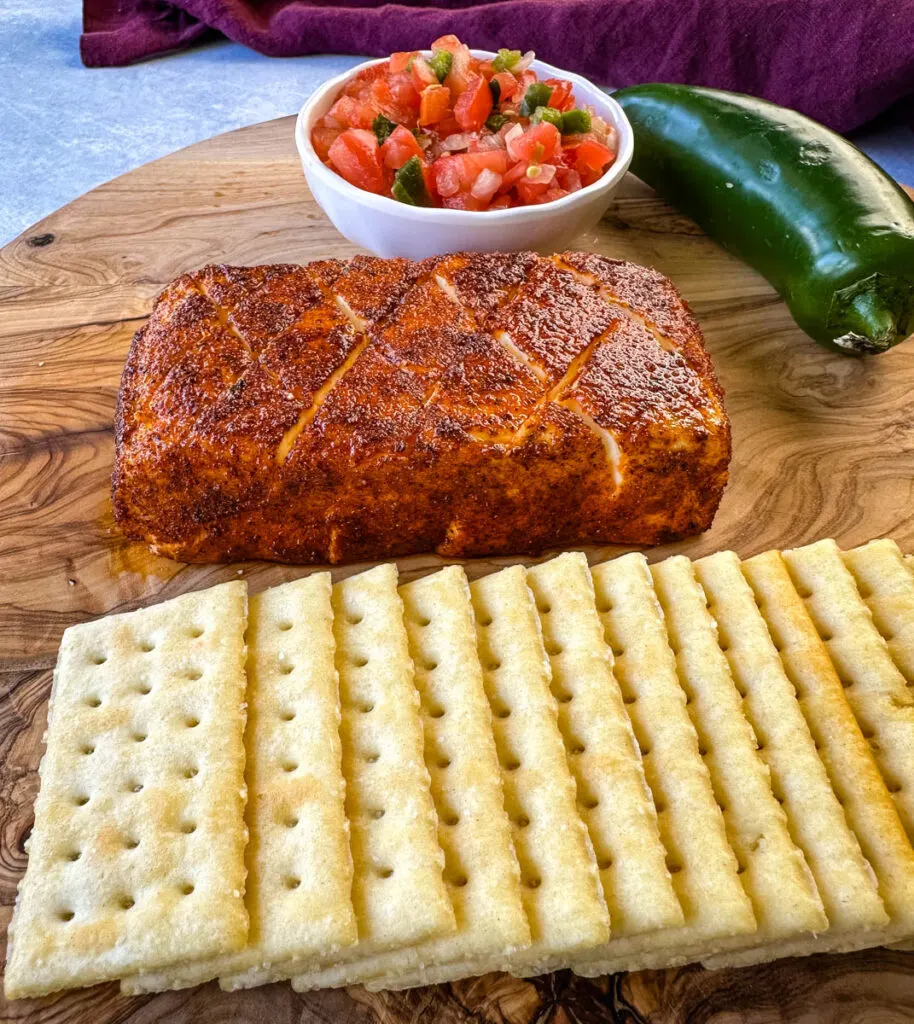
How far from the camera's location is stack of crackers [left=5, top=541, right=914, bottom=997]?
225 cm

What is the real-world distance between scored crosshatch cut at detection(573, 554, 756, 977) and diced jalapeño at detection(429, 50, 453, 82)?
2.23m

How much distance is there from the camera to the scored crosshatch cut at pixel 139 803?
222 centimetres

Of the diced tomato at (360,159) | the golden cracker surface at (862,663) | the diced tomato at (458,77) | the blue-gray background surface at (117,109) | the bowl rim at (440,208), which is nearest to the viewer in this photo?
the golden cracker surface at (862,663)

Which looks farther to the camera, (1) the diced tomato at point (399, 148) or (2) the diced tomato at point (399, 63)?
(2) the diced tomato at point (399, 63)

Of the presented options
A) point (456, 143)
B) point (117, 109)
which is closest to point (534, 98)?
point (456, 143)

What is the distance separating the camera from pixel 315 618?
283 centimetres

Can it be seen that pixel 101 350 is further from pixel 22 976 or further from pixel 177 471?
pixel 22 976

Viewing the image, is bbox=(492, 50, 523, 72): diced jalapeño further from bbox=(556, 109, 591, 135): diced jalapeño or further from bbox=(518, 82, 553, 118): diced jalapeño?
bbox=(556, 109, 591, 135): diced jalapeño

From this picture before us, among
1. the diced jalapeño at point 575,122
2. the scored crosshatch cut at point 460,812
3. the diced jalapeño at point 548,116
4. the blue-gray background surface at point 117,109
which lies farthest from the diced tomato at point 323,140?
the blue-gray background surface at point 117,109

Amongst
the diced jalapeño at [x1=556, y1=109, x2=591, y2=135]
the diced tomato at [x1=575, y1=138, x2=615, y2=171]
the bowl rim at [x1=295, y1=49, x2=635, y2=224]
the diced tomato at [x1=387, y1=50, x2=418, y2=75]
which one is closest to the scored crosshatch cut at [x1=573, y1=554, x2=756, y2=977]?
the bowl rim at [x1=295, y1=49, x2=635, y2=224]

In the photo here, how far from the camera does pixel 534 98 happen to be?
12.7ft

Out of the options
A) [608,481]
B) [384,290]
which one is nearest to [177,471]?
[384,290]

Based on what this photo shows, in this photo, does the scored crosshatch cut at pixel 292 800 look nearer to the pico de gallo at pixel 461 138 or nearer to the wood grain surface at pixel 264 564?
the wood grain surface at pixel 264 564

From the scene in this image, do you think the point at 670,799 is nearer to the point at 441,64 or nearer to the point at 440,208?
the point at 440,208
